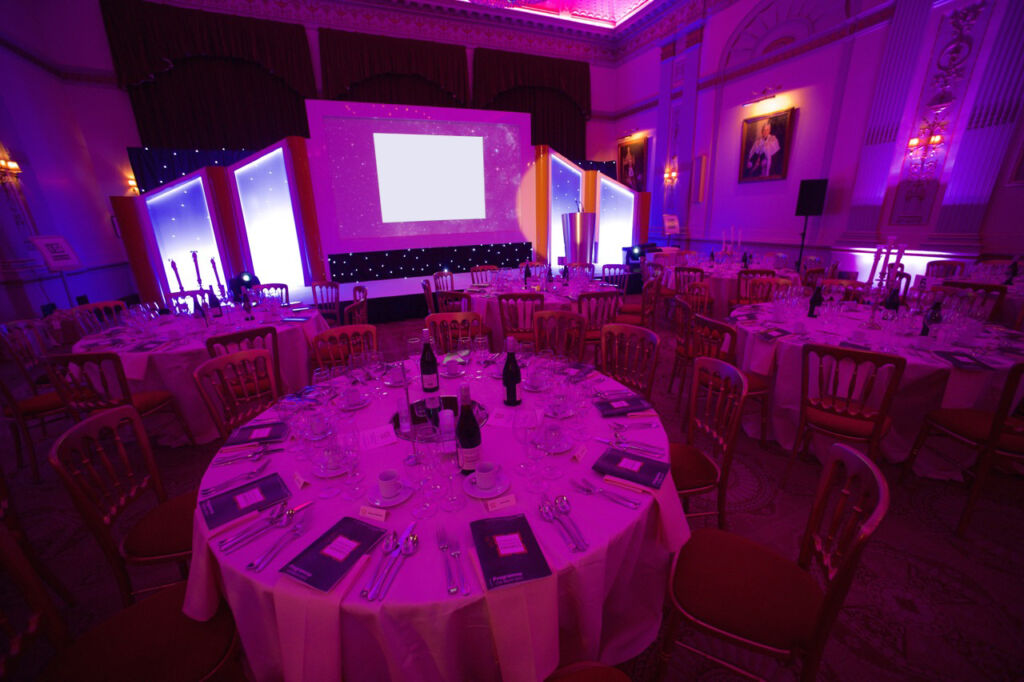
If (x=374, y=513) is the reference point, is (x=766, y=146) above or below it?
above

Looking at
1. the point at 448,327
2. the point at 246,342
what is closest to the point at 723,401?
the point at 448,327

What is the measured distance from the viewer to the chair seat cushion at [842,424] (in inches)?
95.8

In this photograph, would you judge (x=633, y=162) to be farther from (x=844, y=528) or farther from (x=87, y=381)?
(x=87, y=381)

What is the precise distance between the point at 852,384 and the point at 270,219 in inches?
326

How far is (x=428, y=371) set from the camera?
197cm

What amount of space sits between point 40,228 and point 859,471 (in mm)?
9247

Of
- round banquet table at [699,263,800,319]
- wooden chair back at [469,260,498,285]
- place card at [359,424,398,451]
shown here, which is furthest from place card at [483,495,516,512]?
round banquet table at [699,263,800,319]

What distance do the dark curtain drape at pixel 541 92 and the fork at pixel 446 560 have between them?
10.5m

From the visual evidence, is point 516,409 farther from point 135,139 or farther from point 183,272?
point 135,139

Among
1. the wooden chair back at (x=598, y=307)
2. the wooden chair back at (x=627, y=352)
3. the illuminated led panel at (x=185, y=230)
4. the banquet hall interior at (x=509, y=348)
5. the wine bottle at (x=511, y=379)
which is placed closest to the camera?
the banquet hall interior at (x=509, y=348)

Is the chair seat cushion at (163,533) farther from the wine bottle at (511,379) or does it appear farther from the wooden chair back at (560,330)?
the wooden chair back at (560,330)

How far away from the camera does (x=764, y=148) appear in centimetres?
764

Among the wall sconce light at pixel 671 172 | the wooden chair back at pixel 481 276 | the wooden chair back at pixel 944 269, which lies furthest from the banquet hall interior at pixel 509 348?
the wooden chair back at pixel 481 276

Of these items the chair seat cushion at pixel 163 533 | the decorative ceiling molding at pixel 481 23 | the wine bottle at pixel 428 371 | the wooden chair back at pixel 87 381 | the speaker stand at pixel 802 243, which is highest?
the decorative ceiling molding at pixel 481 23
